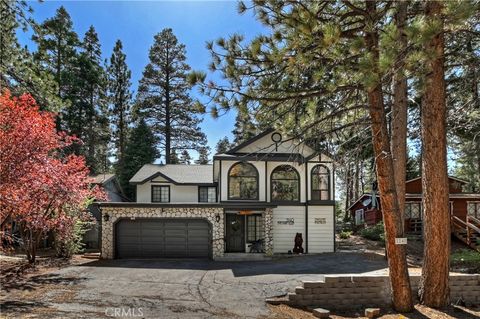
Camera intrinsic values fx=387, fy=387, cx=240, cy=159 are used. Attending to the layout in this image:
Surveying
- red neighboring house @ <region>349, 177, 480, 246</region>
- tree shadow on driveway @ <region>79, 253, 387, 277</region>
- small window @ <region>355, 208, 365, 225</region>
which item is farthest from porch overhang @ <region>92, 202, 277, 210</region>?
small window @ <region>355, 208, 365, 225</region>

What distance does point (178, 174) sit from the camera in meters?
24.8

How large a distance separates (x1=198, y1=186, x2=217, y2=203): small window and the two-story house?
109 inches

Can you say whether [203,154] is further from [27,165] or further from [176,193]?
[27,165]

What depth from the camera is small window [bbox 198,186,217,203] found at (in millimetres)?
23844

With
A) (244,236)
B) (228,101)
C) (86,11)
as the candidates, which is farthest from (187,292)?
(244,236)

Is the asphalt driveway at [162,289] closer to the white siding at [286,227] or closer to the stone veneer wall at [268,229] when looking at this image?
the stone veneer wall at [268,229]

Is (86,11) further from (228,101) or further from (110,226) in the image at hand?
(110,226)

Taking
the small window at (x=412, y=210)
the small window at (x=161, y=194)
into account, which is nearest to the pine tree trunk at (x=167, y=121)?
the small window at (x=161, y=194)

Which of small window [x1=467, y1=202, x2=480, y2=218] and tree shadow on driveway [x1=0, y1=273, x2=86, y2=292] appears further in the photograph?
small window [x1=467, y1=202, x2=480, y2=218]

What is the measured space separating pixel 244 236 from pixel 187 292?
10.3 meters

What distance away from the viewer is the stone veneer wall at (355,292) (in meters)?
8.54

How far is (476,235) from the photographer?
19266 mm

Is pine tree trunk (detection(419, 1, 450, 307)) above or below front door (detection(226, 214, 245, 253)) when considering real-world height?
above
